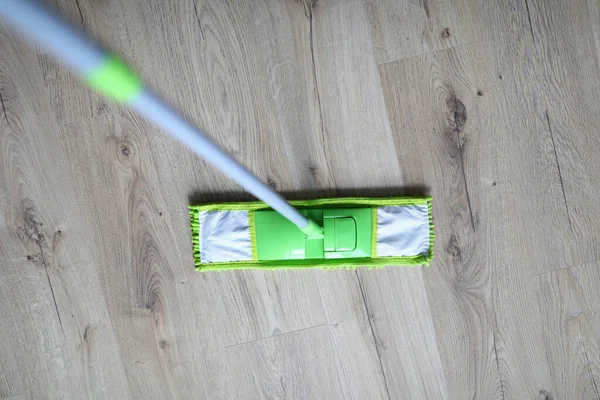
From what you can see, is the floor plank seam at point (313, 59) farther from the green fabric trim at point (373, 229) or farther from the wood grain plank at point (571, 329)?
the wood grain plank at point (571, 329)

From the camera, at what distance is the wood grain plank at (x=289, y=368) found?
100 centimetres

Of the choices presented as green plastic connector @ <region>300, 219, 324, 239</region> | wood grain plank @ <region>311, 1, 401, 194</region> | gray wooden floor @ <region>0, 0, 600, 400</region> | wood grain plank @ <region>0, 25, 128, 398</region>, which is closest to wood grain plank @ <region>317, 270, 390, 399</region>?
gray wooden floor @ <region>0, 0, 600, 400</region>

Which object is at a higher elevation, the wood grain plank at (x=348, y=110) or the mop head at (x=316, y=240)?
the wood grain plank at (x=348, y=110)

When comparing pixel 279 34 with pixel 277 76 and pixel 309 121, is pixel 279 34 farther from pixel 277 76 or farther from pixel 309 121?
pixel 309 121

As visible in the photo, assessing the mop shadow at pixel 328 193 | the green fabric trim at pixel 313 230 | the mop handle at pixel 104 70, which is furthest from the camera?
the mop shadow at pixel 328 193

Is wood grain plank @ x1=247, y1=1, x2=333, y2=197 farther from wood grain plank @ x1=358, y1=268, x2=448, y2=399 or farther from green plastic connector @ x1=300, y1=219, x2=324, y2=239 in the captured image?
wood grain plank @ x1=358, y1=268, x2=448, y2=399

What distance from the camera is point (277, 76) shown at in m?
1.00

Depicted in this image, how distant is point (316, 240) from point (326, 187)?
124 millimetres

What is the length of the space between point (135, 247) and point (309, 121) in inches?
18.6

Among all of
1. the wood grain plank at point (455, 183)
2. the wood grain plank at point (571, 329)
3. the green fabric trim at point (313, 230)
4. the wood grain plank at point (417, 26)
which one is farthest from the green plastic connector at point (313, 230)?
the wood grain plank at point (571, 329)

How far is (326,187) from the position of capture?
3.27 ft

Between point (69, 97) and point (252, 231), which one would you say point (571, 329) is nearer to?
point (252, 231)

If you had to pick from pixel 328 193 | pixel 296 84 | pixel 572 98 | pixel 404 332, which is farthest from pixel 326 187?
pixel 572 98

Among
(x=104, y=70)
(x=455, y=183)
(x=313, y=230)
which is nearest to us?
(x=104, y=70)
